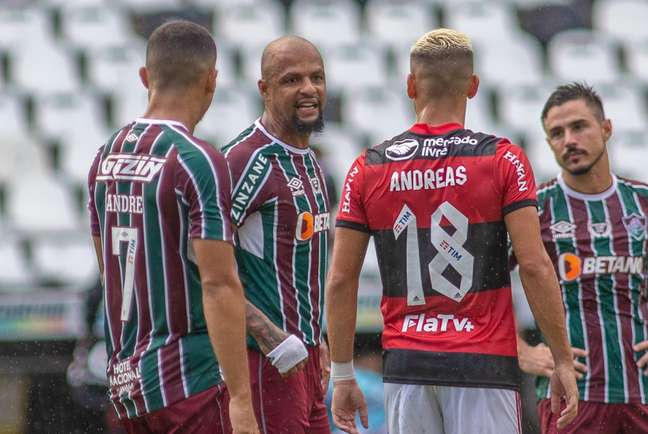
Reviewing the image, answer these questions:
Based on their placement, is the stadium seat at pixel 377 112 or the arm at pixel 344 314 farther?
the stadium seat at pixel 377 112

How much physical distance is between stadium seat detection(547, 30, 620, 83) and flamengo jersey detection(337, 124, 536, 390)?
8.81 meters

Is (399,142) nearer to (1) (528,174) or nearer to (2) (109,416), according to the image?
(1) (528,174)

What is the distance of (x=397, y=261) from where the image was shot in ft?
14.7

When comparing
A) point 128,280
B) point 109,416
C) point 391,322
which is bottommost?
point 109,416

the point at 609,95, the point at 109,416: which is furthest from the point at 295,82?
the point at 609,95

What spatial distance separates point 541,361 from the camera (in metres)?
5.35

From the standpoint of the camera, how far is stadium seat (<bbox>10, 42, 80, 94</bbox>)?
495 inches

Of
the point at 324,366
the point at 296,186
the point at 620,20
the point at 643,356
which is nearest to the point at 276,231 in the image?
the point at 296,186

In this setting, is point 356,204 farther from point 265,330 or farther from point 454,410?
point 454,410

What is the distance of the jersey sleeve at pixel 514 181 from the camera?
14.1 feet

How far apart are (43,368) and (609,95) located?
6857 mm

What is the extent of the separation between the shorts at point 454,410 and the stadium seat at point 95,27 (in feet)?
30.9

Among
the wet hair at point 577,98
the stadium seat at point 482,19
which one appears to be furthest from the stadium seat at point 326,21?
the wet hair at point 577,98

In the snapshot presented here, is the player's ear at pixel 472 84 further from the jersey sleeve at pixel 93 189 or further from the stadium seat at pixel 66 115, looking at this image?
the stadium seat at pixel 66 115
